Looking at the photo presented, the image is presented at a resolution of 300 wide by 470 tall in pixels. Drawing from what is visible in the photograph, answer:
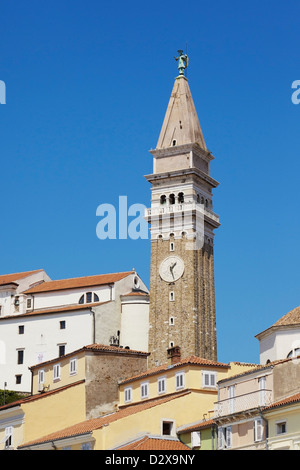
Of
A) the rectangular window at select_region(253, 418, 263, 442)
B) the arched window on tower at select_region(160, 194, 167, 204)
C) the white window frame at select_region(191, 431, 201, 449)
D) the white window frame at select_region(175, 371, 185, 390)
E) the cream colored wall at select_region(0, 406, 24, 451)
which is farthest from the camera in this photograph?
the arched window on tower at select_region(160, 194, 167, 204)

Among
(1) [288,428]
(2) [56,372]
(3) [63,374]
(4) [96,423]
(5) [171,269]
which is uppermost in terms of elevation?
(5) [171,269]

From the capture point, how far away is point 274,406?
140ft

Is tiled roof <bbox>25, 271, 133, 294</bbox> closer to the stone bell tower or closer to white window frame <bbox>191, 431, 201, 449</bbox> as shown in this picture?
the stone bell tower

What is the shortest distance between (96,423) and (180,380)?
4822 mm

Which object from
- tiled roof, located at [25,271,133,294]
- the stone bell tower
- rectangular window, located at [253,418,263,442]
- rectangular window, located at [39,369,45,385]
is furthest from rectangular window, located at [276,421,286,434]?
tiled roof, located at [25,271,133,294]

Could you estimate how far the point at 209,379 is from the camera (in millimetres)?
54000

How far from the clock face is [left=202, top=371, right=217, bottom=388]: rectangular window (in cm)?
3080

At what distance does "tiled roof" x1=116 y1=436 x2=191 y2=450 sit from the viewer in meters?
47.0

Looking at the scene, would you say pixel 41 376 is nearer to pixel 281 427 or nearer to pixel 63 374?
pixel 63 374

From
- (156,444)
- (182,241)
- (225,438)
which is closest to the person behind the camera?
(225,438)

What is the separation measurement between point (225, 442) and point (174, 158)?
44.6 metres

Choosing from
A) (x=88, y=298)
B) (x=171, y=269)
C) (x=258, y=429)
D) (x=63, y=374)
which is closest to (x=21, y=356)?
(x=88, y=298)
